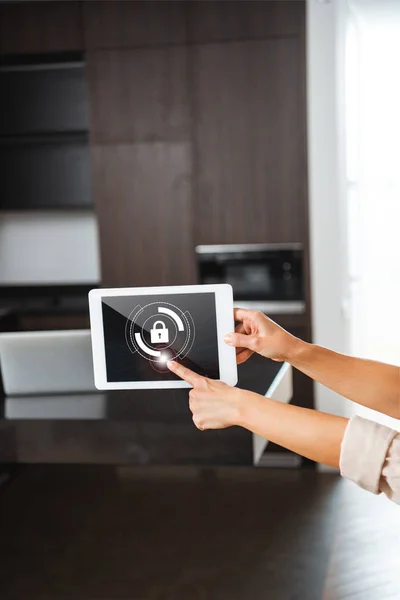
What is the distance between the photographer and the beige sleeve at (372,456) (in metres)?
0.82

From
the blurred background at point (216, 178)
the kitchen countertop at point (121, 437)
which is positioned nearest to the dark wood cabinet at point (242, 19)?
the blurred background at point (216, 178)

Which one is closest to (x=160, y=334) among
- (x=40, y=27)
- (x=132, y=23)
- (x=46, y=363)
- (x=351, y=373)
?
(x=351, y=373)

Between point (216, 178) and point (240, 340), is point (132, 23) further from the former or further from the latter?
point (240, 340)

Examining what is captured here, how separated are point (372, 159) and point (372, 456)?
2447 mm

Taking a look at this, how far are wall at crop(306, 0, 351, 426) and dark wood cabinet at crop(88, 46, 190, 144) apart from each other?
0.52 m

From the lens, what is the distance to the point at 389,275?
3.13 meters

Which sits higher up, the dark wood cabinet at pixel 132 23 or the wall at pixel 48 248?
the dark wood cabinet at pixel 132 23

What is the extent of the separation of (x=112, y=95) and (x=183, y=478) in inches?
61.2

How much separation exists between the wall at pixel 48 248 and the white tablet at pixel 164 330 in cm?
282

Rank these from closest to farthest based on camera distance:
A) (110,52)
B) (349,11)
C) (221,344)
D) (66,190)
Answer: (221,344) < (349,11) < (110,52) < (66,190)

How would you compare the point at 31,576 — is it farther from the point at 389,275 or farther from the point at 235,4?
the point at 235,4

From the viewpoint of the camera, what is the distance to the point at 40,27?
3.17 meters

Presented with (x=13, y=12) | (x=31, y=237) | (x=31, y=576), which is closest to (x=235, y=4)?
(x=13, y=12)

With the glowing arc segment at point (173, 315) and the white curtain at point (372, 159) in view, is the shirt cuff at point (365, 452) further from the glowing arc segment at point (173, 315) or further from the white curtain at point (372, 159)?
the white curtain at point (372, 159)
